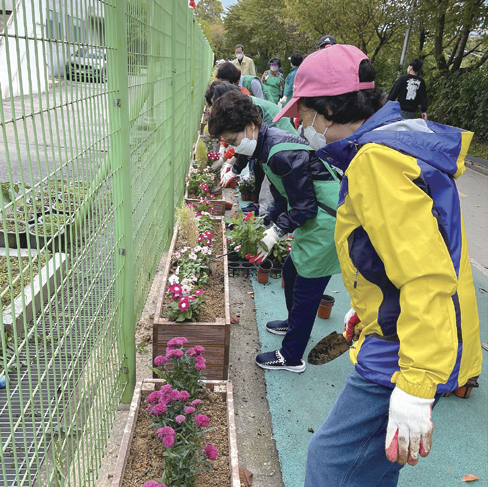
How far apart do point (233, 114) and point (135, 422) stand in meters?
1.97

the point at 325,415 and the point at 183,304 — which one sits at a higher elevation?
the point at 183,304

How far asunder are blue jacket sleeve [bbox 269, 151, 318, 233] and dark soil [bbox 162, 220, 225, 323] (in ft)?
2.74

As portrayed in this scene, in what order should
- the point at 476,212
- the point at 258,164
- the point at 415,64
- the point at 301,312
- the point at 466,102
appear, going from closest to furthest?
1. the point at 301,312
2. the point at 258,164
3. the point at 476,212
4. the point at 415,64
5. the point at 466,102

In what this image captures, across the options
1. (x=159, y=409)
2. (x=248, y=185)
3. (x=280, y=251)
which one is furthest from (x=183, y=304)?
(x=248, y=185)

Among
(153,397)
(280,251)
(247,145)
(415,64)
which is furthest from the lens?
(415,64)

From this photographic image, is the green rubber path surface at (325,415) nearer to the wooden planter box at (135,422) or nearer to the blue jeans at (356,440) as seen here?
the wooden planter box at (135,422)

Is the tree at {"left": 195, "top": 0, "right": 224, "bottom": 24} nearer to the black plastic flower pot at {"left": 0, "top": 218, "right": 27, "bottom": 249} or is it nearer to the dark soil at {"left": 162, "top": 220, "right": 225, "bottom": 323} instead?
the dark soil at {"left": 162, "top": 220, "right": 225, "bottom": 323}

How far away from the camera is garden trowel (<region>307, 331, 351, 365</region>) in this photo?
2.25 metres

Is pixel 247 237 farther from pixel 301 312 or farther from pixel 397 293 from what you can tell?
pixel 397 293

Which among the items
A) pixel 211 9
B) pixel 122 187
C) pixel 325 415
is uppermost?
pixel 211 9

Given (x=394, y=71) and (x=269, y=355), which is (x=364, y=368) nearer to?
(x=269, y=355)

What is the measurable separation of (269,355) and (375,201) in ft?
7.07

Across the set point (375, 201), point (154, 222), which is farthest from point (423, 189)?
point (154, 222)

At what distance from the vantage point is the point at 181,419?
2064 millimetres
